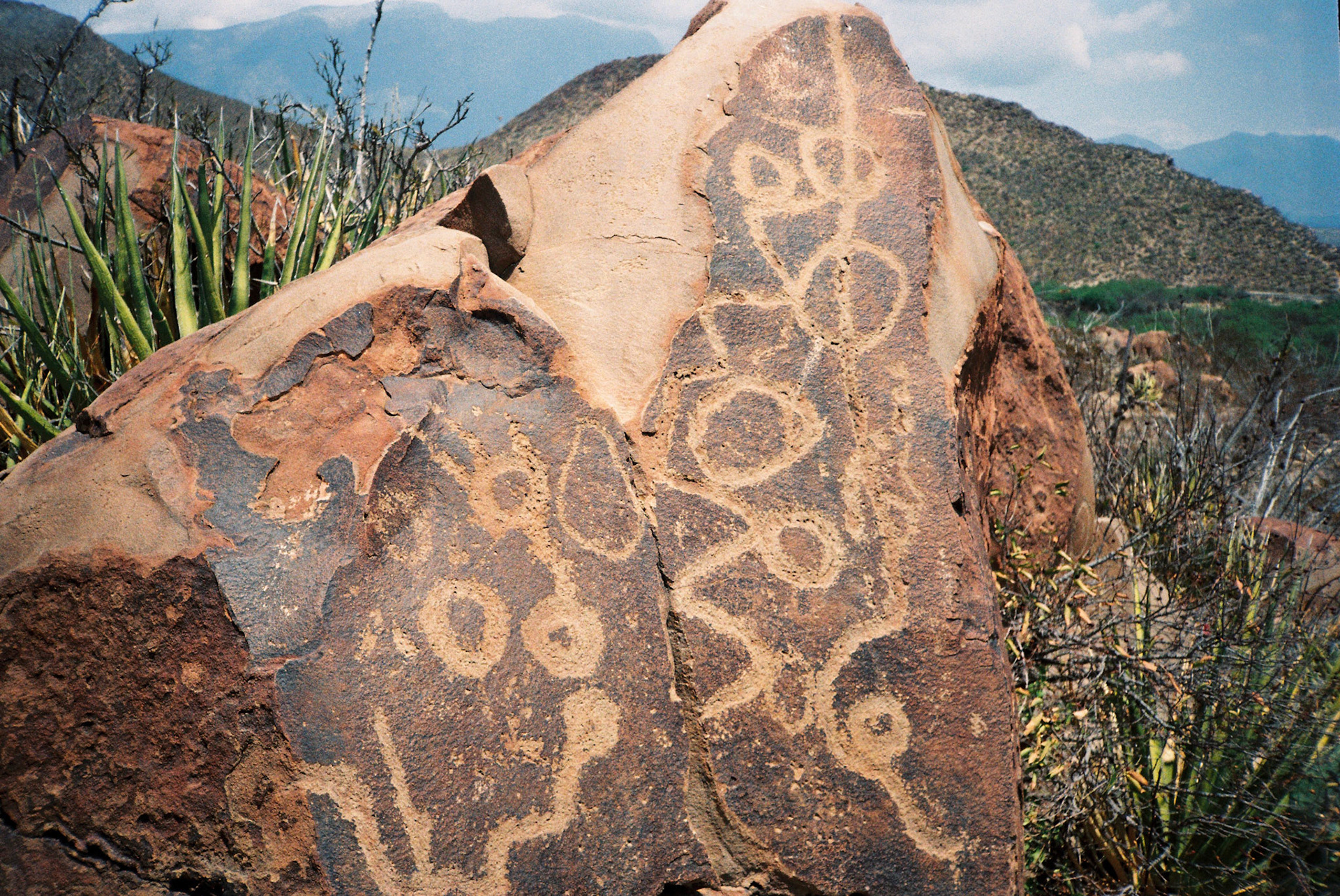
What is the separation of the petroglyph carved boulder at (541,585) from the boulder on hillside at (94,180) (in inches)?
91.5

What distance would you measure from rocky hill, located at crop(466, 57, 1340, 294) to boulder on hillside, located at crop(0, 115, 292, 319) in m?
13.6

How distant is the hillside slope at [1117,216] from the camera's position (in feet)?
61.8

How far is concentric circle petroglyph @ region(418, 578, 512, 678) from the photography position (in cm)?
152

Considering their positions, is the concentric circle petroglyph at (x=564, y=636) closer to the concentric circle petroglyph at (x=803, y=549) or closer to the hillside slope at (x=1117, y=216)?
the concentric circle petroglyph at (x=803, y=549)

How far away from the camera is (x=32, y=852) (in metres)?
1.46

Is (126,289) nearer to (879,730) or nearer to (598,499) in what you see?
(598,499)

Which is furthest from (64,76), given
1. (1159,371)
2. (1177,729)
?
(1159,371)

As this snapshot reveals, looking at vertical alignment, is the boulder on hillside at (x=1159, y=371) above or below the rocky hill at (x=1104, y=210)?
below

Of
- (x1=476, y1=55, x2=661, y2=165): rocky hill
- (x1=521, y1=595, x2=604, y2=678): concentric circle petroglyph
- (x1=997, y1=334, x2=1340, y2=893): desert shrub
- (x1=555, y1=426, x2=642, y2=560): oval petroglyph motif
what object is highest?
(x1=476, y1=55, x2=661, y2=165): rocky hill

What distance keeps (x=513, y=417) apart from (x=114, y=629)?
0.77 meters

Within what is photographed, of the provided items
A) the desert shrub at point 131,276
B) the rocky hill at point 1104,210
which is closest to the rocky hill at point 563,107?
the rocky hill at point 1104,210

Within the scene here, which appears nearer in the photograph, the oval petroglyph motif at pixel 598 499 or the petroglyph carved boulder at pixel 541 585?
the petroglyph carved boulder at pixel 541 585

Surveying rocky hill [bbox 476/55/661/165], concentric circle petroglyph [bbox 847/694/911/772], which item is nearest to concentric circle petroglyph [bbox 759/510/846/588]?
concentric circle petroglyph [bbox 847/694/911/772]

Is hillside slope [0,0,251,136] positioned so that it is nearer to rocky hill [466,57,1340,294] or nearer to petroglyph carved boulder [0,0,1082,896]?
petroglyph carved boulder [0,0,1082,896]
